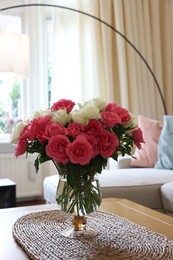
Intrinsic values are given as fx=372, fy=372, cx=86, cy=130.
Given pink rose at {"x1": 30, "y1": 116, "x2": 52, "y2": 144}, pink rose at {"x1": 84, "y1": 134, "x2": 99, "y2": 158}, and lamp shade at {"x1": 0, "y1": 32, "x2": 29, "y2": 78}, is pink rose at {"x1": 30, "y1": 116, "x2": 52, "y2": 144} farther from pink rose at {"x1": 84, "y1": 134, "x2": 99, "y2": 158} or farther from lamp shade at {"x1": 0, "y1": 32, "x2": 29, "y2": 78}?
lamp shade at {"x1": 0, "y1": 32, "x2": 29, "y2": 78}

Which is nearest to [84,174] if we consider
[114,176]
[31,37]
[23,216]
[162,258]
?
[162,258]

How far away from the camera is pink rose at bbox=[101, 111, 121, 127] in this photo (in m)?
1.13

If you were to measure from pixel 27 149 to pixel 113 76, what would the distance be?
286 centimetres

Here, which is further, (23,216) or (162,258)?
(23,216)

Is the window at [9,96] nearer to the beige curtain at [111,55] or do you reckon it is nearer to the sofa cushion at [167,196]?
the beige curtain at [111,55]

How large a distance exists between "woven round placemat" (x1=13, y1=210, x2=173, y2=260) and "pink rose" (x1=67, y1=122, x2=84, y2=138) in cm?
34

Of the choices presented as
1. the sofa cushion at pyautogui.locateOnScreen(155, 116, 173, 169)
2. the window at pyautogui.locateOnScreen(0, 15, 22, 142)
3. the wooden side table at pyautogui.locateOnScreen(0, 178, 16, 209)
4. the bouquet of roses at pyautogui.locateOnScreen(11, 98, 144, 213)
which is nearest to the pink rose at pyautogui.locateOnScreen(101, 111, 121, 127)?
the bouquet of roses at pyautogui.locateOnScreen(11, 98, 144, 213)

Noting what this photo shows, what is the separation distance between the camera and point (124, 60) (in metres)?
3.86

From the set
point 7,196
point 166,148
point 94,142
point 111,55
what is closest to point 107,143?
point 94,142

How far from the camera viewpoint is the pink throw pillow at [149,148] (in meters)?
3.04

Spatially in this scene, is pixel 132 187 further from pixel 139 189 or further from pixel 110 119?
pixel 110 119

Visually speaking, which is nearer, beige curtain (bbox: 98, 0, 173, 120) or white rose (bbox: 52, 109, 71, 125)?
white rose (bbox: 52, 109, 71, 125)

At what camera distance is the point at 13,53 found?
2867mm

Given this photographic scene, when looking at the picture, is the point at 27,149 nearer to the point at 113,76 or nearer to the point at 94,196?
the point at 94,196
